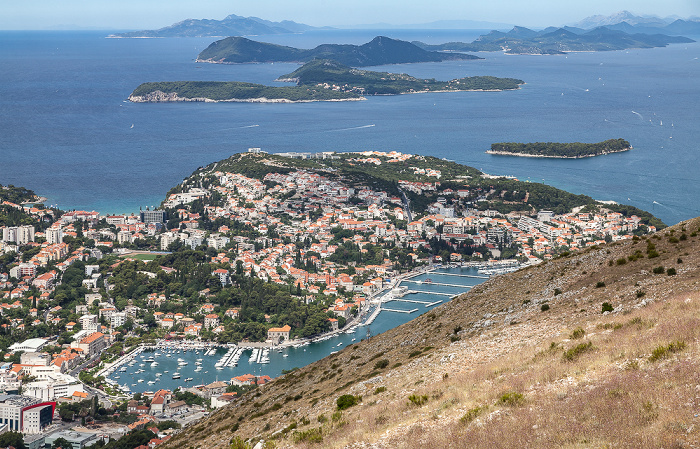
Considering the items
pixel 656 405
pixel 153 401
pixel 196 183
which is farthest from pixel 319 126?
pixel 656 405

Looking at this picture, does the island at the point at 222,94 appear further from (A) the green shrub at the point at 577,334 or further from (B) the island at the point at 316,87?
(A) the green shrub at the point at 577,334

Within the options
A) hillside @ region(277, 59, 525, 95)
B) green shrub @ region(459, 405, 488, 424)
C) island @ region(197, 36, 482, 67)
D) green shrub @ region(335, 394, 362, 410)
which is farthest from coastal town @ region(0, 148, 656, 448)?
island @ region(197, 36, 482, 67)

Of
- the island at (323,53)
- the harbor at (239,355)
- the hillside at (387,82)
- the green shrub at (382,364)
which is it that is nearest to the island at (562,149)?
the harbor at (239,355)

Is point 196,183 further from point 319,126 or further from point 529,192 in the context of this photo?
point 319,126

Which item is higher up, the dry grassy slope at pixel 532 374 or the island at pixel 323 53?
the island at pixel 323 53

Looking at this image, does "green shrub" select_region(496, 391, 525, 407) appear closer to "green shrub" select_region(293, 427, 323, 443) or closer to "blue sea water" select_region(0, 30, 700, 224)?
"green shrub" select_region(293, 427, 323, 443)

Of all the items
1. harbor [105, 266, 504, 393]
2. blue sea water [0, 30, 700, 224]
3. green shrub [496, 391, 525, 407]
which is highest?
green shrub [496, 391, 525, 407]

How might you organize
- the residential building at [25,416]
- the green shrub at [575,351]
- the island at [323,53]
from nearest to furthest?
1. the green shrub at [575,351]
2. the residential building at [25,416]
3. the island at [323,53]
